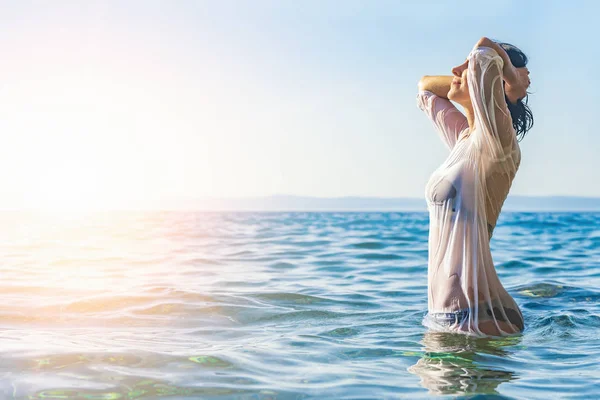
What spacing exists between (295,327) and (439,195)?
2249 millimetres

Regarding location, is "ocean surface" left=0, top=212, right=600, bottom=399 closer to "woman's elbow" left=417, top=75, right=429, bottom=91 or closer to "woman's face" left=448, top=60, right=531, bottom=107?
"woman's face" left=448, top=60, right=531, bottom=107

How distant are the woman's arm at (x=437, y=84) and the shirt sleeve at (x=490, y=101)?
746 mm

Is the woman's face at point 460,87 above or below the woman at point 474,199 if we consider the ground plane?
above

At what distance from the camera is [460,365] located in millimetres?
4828

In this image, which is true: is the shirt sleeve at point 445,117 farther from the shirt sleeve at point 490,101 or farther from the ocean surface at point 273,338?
the ocean surface at point 273,338

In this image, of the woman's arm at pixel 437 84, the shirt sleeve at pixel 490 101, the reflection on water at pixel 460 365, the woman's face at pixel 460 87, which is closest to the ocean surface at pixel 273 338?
the reflection on water at pixel 460 365

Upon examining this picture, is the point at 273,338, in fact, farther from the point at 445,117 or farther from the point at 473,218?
the point at 445,117

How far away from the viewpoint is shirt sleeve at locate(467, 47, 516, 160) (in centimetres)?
480

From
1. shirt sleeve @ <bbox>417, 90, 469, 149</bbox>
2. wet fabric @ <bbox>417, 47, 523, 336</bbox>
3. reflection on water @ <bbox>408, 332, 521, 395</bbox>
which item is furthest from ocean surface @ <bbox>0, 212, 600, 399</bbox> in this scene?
shirt sleeve @ <bbox>417, 90, 469, 149</bbox>

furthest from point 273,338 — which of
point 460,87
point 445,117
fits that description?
point 460,87

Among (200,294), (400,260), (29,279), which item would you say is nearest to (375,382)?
(200,294)

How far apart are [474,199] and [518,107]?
0.80m

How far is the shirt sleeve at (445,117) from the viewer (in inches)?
224

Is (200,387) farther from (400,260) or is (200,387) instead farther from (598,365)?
(400,260)
